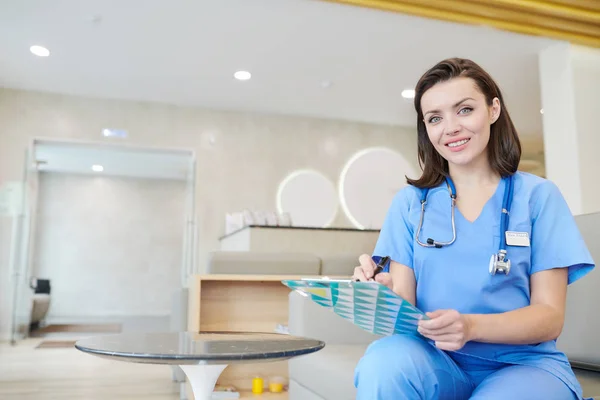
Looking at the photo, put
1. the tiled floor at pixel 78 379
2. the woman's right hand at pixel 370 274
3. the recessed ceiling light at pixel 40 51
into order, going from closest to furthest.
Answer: the woman's right hand at pixel 370 274
the tiled floor at pixel 78 379
the recessed ceiling light at pixel 40 51

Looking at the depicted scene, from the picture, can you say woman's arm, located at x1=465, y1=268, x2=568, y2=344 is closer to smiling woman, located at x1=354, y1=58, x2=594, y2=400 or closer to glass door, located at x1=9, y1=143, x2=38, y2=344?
smiling woman, located at x1=354, y1=58, x2=594, y2=400

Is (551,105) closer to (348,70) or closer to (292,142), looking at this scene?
(348,70)

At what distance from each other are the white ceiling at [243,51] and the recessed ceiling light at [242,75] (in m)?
0.08

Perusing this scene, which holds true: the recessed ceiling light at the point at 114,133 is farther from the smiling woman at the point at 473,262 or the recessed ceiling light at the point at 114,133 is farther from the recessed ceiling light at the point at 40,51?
the smiling woman at the point at 473,262

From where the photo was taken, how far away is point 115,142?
7145mm

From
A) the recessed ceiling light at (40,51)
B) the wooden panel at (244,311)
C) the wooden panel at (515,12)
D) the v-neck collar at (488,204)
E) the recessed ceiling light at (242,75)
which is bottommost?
the wooden panel at (244,311)

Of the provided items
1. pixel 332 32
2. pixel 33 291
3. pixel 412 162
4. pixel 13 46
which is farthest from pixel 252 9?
pixel 33 291

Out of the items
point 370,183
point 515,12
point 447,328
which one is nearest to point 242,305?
point 447,328

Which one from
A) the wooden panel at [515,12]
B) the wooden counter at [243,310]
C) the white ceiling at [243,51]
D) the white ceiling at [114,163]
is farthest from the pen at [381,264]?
the white ceiling at [114,163]

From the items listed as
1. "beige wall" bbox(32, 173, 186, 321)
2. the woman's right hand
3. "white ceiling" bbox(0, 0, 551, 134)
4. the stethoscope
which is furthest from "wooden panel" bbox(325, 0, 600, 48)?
"beige wall" bbox(32, 173, 186, 321)

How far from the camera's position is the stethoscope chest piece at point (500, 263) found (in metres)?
1.01

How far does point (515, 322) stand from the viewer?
0.96 meters

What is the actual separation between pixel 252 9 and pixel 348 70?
1.76m

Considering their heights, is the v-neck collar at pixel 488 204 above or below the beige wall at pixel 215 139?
below
